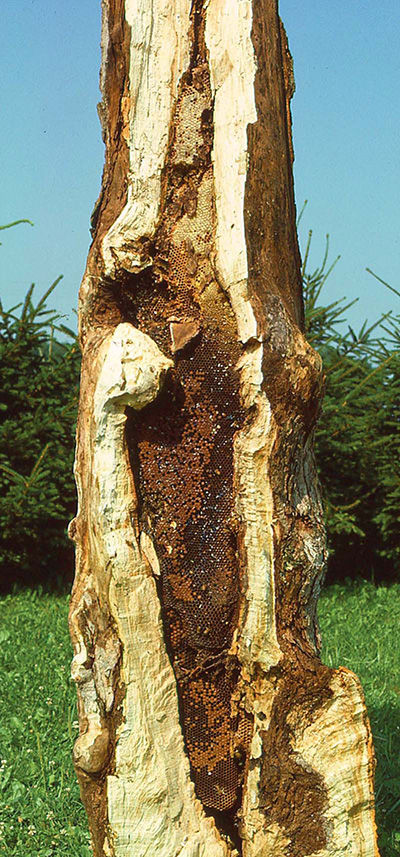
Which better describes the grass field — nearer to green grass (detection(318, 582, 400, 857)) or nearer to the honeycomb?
green grass (detection(318, 582, 400, 857))

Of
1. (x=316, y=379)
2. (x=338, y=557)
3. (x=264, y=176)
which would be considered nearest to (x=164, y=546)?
(x=316, y=379)

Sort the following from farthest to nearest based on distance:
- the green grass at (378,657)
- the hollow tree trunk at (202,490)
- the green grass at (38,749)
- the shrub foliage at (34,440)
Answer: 1. the shrub foliage at (34,440)
2. the green grass at (378,657)
3. the green grass at (38,749)
4. the hollow tree trunk at (202,490)

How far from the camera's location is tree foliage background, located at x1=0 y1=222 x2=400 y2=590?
6.52 m

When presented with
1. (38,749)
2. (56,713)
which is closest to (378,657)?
(56,713)

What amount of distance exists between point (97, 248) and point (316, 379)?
722 mm

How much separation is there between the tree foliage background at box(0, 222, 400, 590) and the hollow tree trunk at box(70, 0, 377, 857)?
13.9 ft

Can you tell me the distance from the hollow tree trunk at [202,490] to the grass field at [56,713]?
1.00 metres

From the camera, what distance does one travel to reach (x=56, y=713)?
3.94 metres

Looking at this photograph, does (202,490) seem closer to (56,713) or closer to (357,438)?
(56,713)

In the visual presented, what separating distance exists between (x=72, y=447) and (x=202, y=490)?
4680 millimetres

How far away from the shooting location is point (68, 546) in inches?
275

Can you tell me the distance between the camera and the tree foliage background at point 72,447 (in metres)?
6.52

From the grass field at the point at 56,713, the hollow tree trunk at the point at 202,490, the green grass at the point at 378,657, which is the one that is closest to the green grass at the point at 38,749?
the grass field at the point at 56,713

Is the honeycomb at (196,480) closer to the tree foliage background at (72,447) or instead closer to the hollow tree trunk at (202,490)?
the hollow tree trunk at (202,490)
